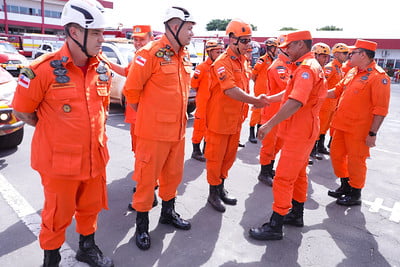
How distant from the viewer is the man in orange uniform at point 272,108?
412 cm

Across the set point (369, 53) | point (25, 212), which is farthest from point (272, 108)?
point (25, 212)

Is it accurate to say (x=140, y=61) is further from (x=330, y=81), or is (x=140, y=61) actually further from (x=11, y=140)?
(x=330, y=81)

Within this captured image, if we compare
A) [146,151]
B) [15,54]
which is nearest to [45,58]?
[146,151]

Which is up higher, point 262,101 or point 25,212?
point 262,101

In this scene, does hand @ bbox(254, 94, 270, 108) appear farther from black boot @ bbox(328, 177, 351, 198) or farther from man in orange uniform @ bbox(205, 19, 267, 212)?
black boot @ bbox(328, 177, 351, 198)

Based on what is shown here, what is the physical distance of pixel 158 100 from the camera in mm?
2625

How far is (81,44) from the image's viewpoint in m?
2.04

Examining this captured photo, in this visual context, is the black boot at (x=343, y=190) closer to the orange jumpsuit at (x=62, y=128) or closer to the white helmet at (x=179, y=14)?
the white helmet at (x=179, y=14)

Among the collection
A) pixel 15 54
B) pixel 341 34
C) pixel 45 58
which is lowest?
pixel 15 54

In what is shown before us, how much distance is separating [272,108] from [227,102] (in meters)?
1.20

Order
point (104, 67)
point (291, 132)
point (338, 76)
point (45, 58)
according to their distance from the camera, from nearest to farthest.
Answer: point (45, 58) < point (104, 67) < point (291, 132) < point (338, 76)

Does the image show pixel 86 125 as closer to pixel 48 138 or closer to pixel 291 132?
pixel 48 138

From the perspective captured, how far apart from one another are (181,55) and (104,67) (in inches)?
31.3

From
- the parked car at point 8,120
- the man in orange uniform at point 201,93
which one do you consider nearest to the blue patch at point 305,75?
the man in orange uniform at point 201,93
